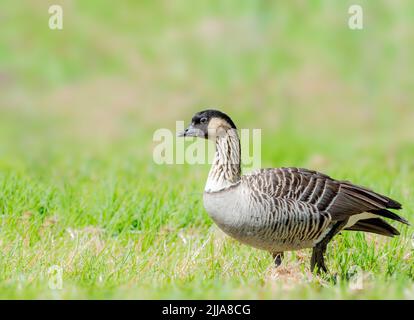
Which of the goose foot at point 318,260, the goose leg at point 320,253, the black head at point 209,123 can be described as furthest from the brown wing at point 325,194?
the black head at point 209,123

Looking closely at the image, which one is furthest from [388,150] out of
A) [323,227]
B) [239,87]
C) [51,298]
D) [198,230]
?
[51,298]

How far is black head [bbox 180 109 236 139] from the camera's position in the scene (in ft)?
25.1

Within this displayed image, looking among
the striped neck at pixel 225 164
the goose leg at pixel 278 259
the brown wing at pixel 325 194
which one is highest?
the striped neck at pixel 225 164

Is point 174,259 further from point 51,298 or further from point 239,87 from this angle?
point 239,87

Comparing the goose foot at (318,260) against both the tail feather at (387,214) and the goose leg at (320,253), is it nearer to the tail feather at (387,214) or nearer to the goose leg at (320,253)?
the goose leg at (320,253)

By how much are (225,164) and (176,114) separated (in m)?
10.5

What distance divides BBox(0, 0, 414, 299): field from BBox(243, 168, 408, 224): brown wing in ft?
1.54

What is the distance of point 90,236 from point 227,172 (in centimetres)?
189

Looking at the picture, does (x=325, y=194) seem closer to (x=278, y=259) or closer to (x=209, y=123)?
(x=278, y=259)

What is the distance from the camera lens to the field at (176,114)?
26.8 feet

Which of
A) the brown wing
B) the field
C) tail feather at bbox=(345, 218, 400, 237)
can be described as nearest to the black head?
the brown wing

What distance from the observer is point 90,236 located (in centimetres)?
864
